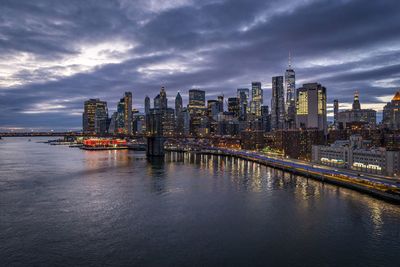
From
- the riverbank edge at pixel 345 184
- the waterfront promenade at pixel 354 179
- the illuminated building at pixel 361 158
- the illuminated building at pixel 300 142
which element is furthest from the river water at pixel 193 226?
the illuminated building at pixel 300 142

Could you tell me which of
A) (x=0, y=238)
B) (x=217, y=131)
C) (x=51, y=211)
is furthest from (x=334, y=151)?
(x=217, y=131)

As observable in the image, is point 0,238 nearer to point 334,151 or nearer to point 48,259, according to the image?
point 48,259

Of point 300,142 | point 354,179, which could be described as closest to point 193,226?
point 354,179


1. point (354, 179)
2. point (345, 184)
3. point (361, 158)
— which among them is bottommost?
point (345, 184)

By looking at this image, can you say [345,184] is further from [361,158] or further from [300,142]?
[300,142]

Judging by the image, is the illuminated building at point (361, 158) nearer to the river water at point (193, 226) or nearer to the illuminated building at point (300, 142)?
the river water at point (193, 226)

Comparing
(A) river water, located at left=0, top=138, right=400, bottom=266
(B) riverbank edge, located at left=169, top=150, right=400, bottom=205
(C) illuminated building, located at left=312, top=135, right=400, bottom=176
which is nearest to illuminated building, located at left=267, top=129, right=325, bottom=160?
(C) illuminated building, located at left=312, top=135, right=400, bottom=176
